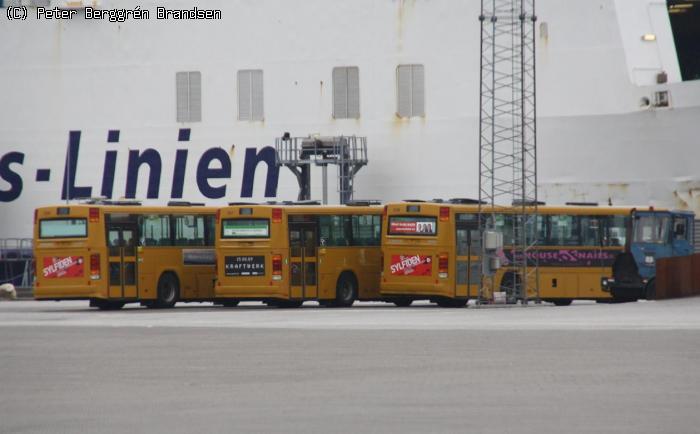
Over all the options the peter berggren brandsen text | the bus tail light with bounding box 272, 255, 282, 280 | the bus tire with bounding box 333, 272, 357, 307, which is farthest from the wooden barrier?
the peter berggren brandsen text

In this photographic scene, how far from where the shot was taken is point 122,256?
39406 millimetres

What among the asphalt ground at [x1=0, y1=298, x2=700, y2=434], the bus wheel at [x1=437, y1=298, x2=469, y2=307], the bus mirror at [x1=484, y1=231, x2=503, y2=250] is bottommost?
the bus wheel at [x1=437, y1=298, x2=469, y2=307]

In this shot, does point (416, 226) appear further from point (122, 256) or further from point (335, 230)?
point (122, 256)

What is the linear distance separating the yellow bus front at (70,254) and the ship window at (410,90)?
12477 millimetres

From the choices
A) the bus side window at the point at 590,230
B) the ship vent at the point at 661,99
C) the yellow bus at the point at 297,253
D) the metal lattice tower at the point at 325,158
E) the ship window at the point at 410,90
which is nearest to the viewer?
the yellow bus at the point at 297,253

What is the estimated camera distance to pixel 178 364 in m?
19.7

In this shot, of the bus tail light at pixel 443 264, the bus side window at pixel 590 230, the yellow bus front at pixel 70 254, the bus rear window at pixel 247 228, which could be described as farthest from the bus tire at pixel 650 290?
the yellow bus front at pixel 70 254

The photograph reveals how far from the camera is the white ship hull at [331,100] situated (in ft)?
149

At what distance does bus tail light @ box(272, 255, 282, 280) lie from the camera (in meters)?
38.9

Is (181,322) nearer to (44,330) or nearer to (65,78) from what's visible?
(44,330)

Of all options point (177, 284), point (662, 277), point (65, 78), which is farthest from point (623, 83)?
point (65, 78)

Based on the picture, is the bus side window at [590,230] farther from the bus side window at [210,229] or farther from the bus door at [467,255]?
the bus side window at [210,229]

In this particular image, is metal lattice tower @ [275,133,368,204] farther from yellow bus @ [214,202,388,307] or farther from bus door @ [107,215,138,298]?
bus door @ [107,215,138,298]

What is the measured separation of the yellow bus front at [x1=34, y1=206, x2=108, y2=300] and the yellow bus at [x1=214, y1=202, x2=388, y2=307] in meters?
2.93
